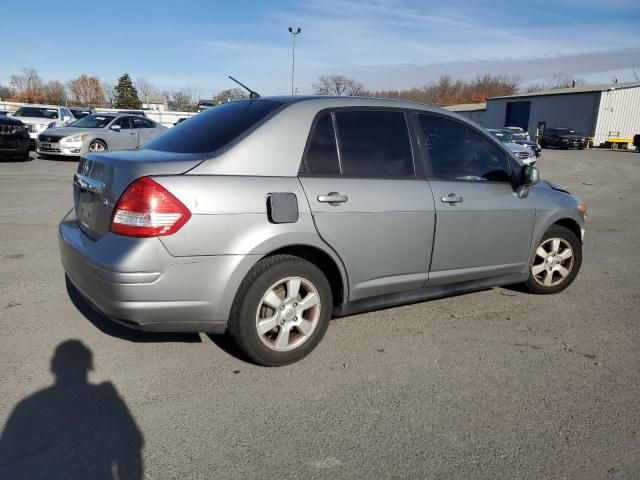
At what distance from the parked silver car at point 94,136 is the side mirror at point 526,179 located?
13.1 meters

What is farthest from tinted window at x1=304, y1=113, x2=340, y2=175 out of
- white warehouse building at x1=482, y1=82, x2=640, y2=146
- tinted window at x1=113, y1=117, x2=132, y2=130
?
white warehouse building at x1=482, y1=82, x2=640, y2=146

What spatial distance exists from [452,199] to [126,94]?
92.9 m

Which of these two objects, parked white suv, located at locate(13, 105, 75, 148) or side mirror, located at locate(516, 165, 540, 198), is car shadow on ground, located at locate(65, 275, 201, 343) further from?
parked white suv, located at locate(13, 105, 75, 148)

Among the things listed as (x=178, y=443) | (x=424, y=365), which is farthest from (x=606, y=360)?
(x=178, y=443)

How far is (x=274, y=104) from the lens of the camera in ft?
11.3

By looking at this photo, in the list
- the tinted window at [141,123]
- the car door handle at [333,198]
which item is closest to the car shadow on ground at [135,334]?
the car door handle at [333,198]

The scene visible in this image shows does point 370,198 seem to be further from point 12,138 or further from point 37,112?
point 37,112

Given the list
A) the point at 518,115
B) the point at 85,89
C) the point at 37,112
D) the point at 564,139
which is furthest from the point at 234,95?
the point at 85,89

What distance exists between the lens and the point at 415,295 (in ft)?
12.6

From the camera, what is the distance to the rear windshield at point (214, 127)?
326 cm

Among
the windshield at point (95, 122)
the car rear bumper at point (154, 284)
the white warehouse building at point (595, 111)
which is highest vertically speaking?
the white warehouse building at point (595, 111)

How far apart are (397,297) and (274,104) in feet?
5.44

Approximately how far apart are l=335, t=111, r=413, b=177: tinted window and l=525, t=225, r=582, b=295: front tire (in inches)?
73.4

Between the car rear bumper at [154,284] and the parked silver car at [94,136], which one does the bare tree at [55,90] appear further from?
the car rear bumper at [154,284]
